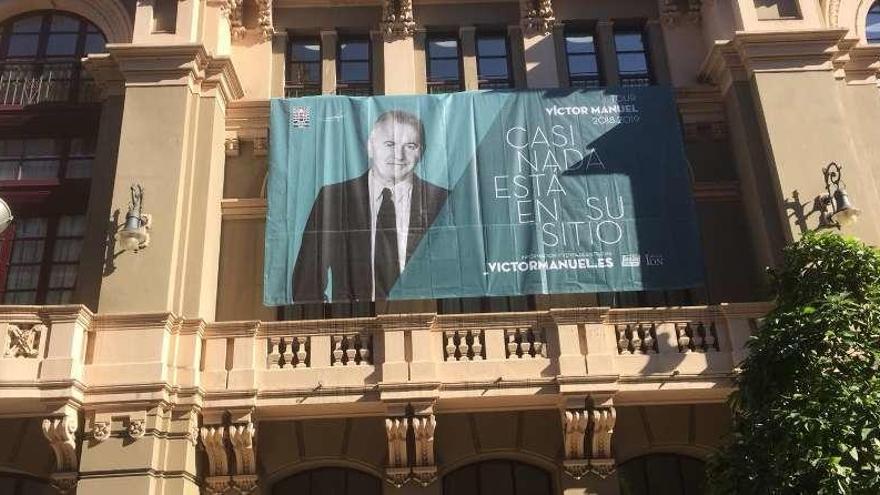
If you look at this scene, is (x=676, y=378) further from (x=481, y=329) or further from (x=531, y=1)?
(x=531, y=1)

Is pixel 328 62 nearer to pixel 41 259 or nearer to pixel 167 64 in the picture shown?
pixel 167 64

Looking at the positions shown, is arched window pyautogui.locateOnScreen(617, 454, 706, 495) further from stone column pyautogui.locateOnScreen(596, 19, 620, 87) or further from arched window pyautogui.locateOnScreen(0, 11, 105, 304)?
arched window pyautogui.locateOnScreen(0, 11, 105, 304)

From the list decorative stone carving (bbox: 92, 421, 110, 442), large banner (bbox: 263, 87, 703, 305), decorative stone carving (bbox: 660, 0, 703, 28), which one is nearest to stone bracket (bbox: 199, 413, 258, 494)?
decorative stone carving (bbox: 92, 421, 110, 442)

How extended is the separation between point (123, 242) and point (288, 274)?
3010mm

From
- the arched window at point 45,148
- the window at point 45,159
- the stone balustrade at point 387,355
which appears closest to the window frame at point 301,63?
the arched window at point 45,148

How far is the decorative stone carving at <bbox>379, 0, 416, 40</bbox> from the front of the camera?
18812 mm

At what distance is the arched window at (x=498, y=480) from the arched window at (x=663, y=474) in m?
1.49

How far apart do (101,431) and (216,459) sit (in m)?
1.97

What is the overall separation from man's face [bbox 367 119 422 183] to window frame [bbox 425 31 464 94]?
6.55 feet

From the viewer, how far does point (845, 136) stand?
16.2 m

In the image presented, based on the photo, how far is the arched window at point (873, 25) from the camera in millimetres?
18680

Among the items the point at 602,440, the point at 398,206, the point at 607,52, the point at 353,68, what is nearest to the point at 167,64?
the point at 353,68

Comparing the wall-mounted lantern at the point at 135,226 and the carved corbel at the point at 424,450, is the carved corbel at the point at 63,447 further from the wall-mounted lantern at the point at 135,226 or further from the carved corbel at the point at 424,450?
the carved corbel at the point at 424,450

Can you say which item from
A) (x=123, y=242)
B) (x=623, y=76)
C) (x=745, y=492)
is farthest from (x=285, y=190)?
(x=745, y=492)
